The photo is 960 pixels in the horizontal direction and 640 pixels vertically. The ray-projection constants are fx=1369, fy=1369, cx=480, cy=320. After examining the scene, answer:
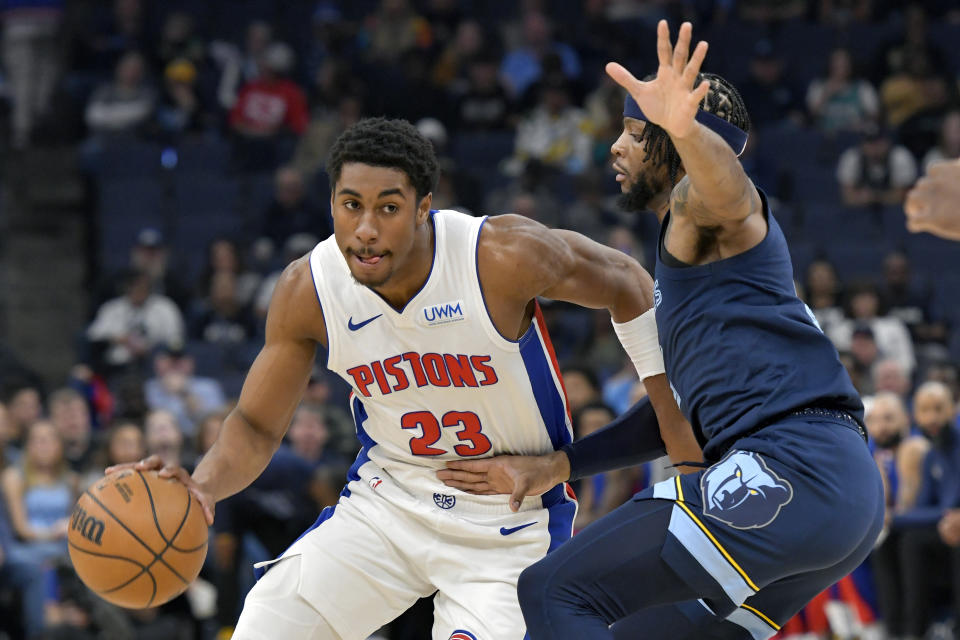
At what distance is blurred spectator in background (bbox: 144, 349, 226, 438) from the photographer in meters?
10.4

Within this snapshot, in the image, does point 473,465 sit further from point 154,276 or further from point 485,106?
point 485,106

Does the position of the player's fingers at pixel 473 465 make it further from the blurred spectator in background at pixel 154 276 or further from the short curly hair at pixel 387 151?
the blurred spectator in background at pixel 154 276

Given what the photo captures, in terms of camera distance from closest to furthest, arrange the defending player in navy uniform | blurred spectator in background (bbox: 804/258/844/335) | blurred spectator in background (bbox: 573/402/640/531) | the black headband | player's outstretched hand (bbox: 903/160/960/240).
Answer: player's outstretched hand (bbox: 903/160/960/240) < the defending player in navy uniform < the black headband < blurred spectator in background (bbox: 573/402/640/531) < blurred spectator in background (bbox: 804/258/844/335)

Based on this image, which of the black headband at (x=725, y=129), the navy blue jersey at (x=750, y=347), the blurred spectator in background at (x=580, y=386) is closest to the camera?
the navy blue jersey at (x=750, y=347)

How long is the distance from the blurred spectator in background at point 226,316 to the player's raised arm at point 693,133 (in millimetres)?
8201

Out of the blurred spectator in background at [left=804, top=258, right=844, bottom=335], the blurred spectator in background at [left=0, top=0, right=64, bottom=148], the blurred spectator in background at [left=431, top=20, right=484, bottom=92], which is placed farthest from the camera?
the blurred spectator in background at [left=0, top=0, right=64, bottom=148]

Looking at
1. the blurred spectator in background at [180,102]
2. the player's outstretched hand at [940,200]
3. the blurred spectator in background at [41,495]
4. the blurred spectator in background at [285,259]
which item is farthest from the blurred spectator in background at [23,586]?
the player's outstretched hand at [940,200]

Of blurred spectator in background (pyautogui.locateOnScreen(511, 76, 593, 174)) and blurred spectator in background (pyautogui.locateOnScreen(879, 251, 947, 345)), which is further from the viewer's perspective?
blurred spectator in background (pyautogui.locateOnScreen(511, 76, 593, 174))

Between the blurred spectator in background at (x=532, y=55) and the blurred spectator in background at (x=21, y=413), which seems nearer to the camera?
the blurred spectator in background at (x=21, y=413)

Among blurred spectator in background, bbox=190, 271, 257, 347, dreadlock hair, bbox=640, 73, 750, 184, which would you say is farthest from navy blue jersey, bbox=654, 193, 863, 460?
blurred spectator in background, bbox=190, 271, 257, 347

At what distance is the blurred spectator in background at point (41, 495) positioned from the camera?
28.7ft

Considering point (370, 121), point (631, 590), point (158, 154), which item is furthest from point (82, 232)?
point (631, 590)

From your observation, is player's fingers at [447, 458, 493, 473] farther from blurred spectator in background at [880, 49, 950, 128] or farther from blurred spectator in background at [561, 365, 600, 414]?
blurred spectator in background at [880, 49, 950, 128]

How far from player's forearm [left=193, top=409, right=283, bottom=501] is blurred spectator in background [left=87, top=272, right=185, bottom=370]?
6.95 m
